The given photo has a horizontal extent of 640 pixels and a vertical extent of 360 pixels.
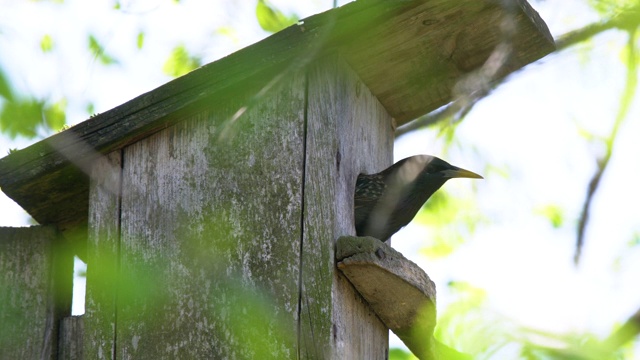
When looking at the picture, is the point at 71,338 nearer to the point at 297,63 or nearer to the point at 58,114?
the point at 297,63

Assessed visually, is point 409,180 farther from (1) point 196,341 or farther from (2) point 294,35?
(1) point 196,341

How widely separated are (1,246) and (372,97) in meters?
1.39

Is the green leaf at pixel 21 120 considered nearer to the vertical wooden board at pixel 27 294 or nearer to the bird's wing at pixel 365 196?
the vertical wooden board at pixel 27 294

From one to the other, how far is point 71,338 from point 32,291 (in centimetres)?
22

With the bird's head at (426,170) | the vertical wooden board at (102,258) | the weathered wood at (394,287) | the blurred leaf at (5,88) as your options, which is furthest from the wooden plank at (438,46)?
the blurred leaf at (5,88)

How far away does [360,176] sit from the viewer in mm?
3494

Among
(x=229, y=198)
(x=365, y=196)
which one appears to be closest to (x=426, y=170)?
(x=365, y=196)

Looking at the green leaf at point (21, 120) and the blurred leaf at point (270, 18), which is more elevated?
the blurred leaf at point (270, 18)

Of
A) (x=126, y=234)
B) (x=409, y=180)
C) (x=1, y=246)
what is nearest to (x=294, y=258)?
(x=126, y=234)

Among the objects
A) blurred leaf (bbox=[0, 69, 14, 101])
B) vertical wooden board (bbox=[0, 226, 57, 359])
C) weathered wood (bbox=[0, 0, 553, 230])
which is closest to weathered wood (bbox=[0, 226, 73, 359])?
vertical wooden board (bbox=[0, 226, 57, 359])

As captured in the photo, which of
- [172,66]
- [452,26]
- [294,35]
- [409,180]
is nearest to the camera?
[294,35]

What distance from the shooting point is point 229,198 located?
3117 millimetres

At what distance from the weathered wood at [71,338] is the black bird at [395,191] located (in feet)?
3.20

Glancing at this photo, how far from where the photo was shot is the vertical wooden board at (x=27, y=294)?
3391 mm
